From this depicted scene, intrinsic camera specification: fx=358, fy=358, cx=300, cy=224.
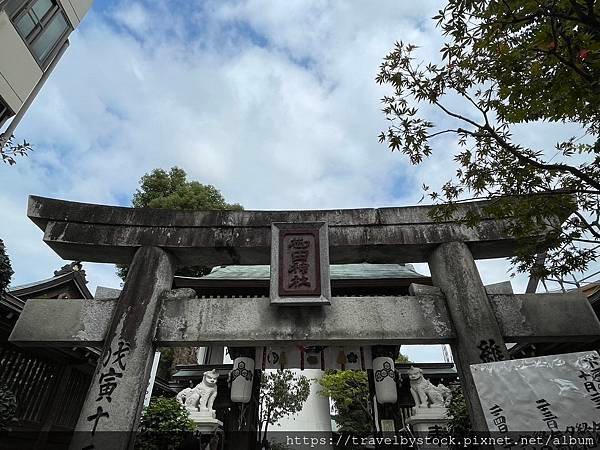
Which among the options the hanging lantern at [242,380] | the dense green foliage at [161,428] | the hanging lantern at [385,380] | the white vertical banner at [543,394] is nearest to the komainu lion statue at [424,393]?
the hanging lantern at [385,380]

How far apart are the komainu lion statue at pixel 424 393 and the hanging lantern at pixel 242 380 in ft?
19.0

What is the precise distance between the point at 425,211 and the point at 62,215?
23.7ft

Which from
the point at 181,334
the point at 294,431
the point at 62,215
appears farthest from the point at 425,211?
the point at 294,431

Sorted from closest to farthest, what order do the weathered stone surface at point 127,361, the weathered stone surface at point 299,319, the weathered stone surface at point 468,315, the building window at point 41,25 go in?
the weathered stone surface at point 127,361 < the weathered stone surface at point 468,315 < the weathered stone surface at point 299,319 < the building window at point 41,25

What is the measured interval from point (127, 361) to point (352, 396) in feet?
50.6

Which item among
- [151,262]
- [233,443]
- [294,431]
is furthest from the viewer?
[294,431]

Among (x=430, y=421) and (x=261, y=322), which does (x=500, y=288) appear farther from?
(x=261, y=322)

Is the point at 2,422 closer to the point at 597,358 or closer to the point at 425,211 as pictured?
the point at 425,211

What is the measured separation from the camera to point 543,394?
466cm

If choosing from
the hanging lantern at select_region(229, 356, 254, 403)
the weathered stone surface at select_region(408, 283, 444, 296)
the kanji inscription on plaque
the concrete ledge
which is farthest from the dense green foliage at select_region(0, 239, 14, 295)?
the weathered stone surface at select_region(408, 283, 444, 296)

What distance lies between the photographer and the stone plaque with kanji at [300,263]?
6305mm

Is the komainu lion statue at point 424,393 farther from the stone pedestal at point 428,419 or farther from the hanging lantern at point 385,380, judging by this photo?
the hanging lantern at point 385,380

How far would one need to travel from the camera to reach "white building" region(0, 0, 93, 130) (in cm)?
990

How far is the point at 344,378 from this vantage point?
1845cm
